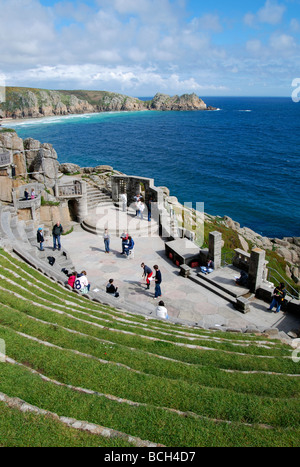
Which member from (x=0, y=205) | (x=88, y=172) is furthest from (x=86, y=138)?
(x=0, y=205)

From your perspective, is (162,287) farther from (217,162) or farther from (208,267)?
(217,162)

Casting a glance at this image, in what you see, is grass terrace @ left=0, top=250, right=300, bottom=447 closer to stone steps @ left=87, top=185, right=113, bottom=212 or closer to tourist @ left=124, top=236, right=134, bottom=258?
tourist @ left=124, top=236, right=134, bottom=258

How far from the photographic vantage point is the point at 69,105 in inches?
7854

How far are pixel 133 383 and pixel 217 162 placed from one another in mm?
69784

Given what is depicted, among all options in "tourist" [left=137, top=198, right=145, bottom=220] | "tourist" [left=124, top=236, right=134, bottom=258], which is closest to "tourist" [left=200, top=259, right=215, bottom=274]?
"tourist" [left=124, top=236, right=134, bottom=258]

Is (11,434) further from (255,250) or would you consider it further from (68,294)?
(255,250)

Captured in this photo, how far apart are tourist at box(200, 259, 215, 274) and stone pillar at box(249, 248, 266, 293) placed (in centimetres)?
239

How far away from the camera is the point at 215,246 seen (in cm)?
1706

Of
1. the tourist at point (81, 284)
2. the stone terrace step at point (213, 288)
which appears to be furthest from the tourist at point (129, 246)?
the tourist at point (81, 284)

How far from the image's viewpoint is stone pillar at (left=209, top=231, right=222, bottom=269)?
17.0 m

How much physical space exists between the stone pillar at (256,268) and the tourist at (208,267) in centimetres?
239

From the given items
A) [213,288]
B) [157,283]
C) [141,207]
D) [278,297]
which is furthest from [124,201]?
[278,297]

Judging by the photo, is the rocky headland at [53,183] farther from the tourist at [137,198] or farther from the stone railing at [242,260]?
the stone railing at [242,260]

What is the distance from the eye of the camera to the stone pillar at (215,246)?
55.7 feet
